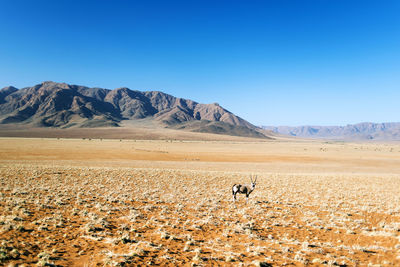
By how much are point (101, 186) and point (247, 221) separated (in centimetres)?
1317

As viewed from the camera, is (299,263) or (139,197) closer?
(299,263)

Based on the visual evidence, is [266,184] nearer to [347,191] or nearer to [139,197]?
[347,191]

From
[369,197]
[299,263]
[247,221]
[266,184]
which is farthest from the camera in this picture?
[266,184]

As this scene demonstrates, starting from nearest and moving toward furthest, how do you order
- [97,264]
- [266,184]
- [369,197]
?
[97,264]
[369,197]
[266,184]

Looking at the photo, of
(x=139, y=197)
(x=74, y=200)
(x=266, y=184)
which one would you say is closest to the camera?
(x=74, y=200)

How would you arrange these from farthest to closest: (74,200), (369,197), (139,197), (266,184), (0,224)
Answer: (266,184) < (369,197) < (139,197) < (74,200) < (0,224)

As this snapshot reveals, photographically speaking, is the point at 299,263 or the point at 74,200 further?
the point at 74,200

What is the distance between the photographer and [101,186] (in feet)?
61.5

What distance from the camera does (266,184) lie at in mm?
22938

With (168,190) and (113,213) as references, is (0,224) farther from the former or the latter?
(168,190)

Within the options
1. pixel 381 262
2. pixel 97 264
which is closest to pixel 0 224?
pixel 97 264

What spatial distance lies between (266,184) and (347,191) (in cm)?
723

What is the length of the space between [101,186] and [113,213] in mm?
7706

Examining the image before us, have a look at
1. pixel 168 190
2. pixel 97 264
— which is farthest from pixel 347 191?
pixel 97 264
